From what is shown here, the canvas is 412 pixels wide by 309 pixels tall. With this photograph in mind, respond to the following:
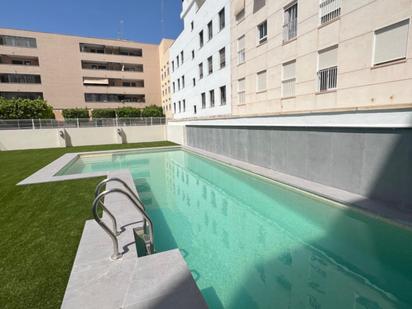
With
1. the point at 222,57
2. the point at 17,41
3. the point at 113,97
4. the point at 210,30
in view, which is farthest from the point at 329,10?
the point at 17,41

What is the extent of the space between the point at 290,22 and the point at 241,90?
4852mm

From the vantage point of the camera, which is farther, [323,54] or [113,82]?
[113,82]

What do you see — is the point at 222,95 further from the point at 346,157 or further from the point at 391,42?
the point at 346,157

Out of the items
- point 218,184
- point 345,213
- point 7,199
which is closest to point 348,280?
point 345,213

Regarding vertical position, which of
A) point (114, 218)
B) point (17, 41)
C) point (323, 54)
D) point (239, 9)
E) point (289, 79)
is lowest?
point (114, 218)

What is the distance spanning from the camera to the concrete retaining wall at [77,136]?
22.5 m

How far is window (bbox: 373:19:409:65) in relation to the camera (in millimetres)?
6520

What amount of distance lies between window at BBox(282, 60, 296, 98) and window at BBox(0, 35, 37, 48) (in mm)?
40593

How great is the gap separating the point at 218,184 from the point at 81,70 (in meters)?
37.9

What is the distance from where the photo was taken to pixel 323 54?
9000mm

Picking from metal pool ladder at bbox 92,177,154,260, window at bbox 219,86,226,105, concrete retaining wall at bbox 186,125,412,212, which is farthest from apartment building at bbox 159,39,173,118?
metal pool ladder at bbox 92,177,154,260

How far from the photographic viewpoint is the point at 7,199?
7418mm

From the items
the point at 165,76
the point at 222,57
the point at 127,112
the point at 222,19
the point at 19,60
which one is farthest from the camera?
the point at 165,76

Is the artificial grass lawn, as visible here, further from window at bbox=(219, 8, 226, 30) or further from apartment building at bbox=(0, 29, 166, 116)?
apartment building at bbox=(0, 29, 166, 116)
